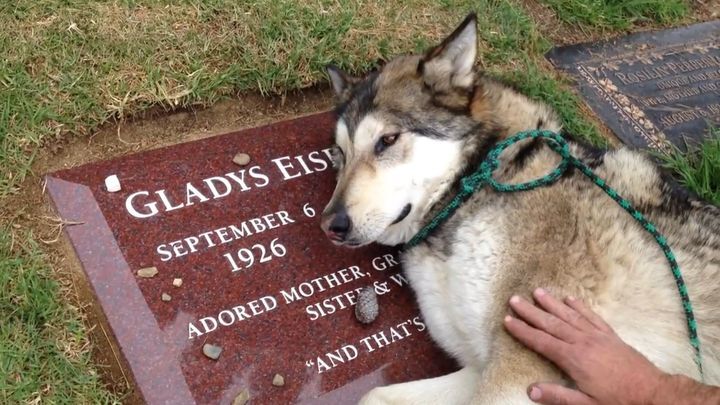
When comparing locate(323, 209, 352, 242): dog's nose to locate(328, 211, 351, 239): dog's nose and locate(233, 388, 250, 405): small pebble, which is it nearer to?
locate(328, 211, 351, 239): dog's nose

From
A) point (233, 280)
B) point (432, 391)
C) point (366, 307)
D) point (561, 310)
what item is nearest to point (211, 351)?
point (233, 280)

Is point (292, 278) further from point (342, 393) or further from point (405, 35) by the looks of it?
point (405, 35)

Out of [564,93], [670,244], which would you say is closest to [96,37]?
[564,93]

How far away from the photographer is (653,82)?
484cm

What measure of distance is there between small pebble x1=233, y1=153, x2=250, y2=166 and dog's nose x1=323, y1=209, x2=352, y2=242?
0.88 meters

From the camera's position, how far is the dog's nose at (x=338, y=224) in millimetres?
3002

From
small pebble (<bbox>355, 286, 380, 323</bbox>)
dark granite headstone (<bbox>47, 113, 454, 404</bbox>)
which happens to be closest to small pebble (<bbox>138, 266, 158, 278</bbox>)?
dark granite headstone (<bbox>47, 113, 454, 404</bbox>)

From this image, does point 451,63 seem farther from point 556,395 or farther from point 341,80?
point 556,395

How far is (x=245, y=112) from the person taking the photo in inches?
163

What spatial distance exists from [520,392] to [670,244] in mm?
897

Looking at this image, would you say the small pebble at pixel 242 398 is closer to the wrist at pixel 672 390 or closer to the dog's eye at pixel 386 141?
the dog's eye at pixel 386 141

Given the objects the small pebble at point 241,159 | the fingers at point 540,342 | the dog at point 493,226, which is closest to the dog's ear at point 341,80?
the dog at point 493,226

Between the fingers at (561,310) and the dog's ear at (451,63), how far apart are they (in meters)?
1.08

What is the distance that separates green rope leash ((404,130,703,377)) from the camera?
2.90 m
